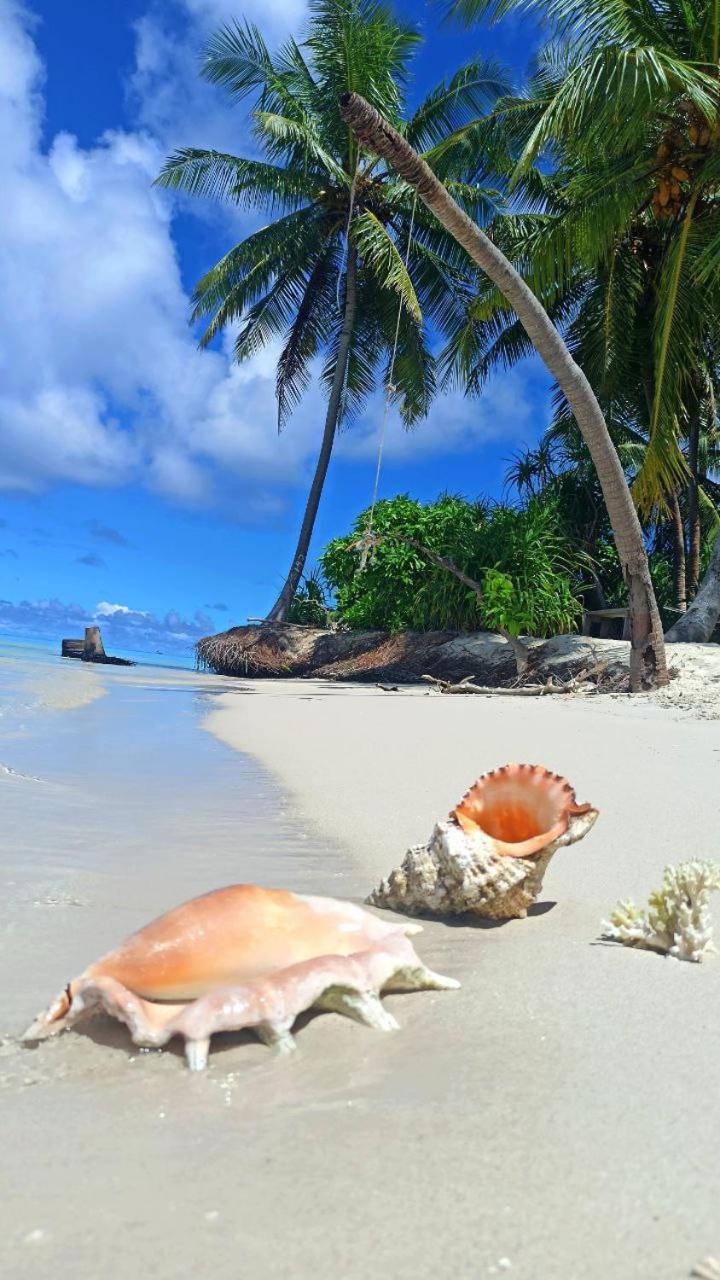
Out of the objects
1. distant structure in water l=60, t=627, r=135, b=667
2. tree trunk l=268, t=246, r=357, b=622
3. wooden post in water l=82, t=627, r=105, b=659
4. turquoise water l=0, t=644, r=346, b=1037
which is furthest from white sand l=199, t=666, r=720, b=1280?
wooden post in water l=82, t=627, r=105, b=659

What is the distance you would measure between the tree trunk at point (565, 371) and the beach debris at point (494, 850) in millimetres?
6457

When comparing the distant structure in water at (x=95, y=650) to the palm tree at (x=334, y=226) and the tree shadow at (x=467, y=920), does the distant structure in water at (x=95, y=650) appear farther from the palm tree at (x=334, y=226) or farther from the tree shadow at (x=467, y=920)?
the tree shadow at (x=467, y=920)

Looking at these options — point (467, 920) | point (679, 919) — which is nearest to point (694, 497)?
point (467, 920)

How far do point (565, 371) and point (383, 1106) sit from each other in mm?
8675

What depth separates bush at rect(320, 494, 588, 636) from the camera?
42.1ft

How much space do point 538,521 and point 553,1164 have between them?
12842 millimetres

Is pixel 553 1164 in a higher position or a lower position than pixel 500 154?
lower

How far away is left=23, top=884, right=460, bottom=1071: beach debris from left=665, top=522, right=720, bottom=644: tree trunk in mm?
11032

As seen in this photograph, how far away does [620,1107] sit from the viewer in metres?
1.31

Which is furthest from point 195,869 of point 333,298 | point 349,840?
point 333,298

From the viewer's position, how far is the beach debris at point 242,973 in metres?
1.54

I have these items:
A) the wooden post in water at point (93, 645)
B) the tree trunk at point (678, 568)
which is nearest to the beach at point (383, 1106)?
the tree trunk at point (678, 568)

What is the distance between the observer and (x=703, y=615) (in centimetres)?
1215

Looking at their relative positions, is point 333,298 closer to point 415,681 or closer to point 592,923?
point 415,681
